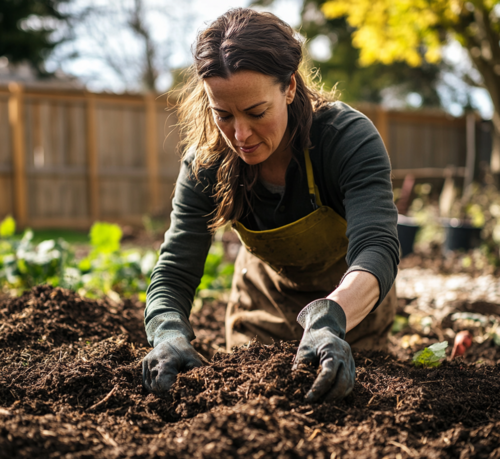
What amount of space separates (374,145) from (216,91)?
60 cm

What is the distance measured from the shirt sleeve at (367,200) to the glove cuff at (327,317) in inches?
6.1

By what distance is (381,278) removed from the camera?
1597 millimetres

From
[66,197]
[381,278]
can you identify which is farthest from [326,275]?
[66,197]

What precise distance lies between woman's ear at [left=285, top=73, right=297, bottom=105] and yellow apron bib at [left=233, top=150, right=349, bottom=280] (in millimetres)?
207

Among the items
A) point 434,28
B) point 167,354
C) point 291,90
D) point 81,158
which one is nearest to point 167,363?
point 167,354

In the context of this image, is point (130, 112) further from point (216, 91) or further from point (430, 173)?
point (216, 91)

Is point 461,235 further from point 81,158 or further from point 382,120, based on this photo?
point 81,158

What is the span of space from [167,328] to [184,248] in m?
0.39

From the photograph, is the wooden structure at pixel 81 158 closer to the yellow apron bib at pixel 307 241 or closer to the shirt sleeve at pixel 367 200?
the yellow apron bib at pixel 307 241

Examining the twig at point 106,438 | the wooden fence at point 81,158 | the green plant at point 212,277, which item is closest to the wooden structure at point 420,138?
the wooden fence at point 81,158

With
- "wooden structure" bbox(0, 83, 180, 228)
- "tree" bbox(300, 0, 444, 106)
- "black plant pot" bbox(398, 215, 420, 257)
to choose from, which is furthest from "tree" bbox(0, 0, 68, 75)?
"black plant pot" bbox(398, 215, 420, 257)

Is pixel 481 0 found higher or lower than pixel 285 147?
higher

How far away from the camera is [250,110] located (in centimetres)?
172

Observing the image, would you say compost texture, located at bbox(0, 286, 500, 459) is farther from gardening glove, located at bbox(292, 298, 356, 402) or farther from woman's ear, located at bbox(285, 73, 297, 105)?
woman's ear, located at bbox(285, 73, 297, 105)
